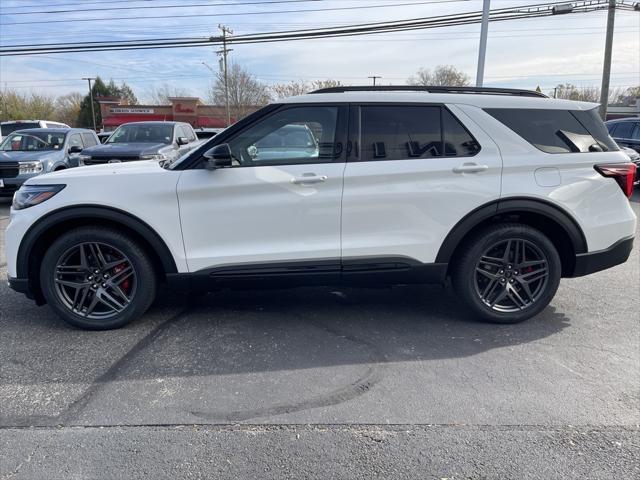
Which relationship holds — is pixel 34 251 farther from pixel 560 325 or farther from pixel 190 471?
pixel 560 325

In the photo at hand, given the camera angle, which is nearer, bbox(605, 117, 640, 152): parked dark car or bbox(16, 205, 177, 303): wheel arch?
bbox(16, 205, 177, 303): wheel arch

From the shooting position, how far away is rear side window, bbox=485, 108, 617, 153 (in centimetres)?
392

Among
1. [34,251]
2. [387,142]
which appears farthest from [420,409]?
[34,251]

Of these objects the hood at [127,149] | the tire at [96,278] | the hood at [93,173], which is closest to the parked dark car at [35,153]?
the hood at [127,149]

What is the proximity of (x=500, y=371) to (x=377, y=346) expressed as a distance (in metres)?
0.90

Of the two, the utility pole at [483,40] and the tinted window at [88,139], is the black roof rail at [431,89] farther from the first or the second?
the utility pole at [483,40]

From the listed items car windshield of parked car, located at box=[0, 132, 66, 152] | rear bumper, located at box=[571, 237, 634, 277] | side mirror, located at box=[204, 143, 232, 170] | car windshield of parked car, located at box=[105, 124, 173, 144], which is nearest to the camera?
side mirror, located at box=[204, 143, 232, 170]

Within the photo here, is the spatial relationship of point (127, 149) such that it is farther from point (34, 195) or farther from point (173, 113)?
point (173, 113)

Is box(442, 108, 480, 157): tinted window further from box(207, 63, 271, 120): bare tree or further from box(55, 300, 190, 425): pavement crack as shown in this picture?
box(207, 63, 271, 120): bare tree

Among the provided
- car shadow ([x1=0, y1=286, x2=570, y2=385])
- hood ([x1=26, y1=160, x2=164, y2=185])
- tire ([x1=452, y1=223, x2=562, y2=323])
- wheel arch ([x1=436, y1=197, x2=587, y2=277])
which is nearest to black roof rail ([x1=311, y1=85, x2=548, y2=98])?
wheel arch ([x1=436, y1=197, x2=587, y2=277])

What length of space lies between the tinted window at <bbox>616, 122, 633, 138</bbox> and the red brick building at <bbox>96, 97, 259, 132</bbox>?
45.5m

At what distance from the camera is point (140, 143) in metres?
11.0

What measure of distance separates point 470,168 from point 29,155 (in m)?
10.0

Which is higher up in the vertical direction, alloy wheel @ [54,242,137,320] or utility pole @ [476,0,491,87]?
utility pole @ [476,0,491,87]
